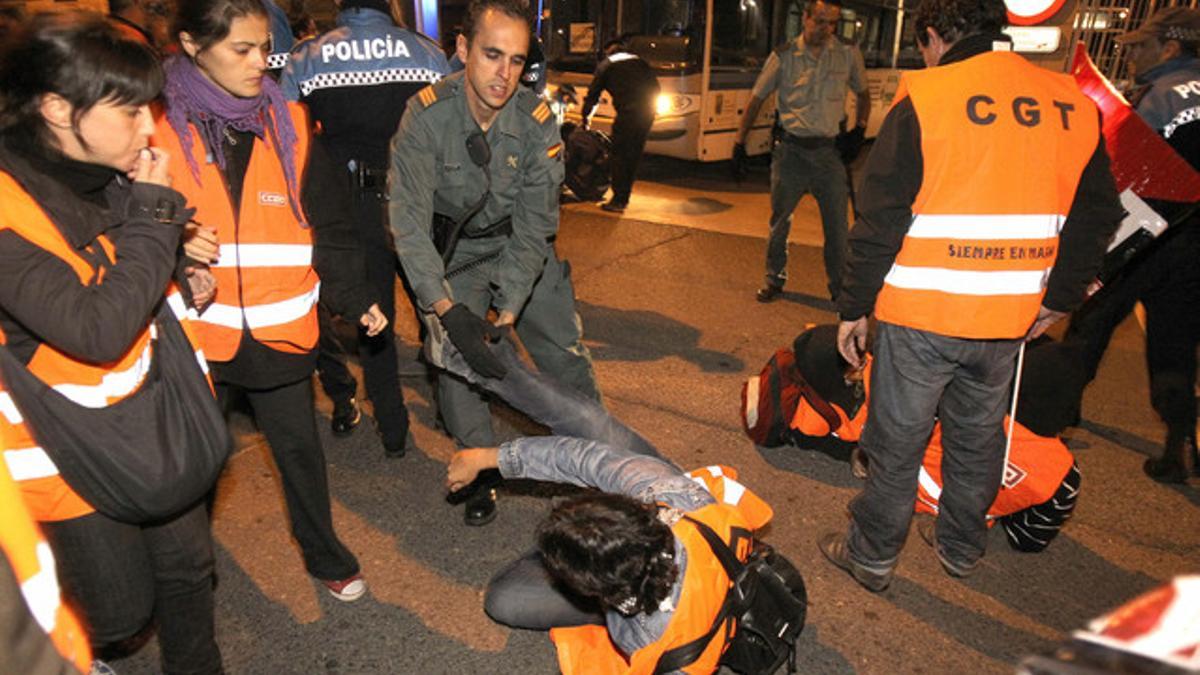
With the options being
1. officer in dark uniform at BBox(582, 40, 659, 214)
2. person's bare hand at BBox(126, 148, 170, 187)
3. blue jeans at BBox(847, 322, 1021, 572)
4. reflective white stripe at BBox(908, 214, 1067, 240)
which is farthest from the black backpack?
officer in dark uniform at BBox(582, 40, 659, 214)

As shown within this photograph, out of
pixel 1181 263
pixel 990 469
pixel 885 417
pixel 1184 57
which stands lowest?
pixel 990 469

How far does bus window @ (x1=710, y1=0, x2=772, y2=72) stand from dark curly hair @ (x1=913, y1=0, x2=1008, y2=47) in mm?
6751

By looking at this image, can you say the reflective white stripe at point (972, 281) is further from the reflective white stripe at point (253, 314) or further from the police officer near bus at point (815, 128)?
the police officer near bus at point (815, 128)

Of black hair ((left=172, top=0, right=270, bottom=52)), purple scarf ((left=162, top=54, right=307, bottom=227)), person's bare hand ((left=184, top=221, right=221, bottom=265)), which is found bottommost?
person's bare hand ((left=184, top=221, right=221, bottom=265))

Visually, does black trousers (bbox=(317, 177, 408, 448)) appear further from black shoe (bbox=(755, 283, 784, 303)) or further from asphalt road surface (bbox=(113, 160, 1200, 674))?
black shoe (bbox=(755, 283, 784, 303))

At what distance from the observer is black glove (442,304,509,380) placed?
8.96 feet

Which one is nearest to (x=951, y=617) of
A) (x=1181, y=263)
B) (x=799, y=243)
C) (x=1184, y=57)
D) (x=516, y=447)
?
(x=516, y=447)

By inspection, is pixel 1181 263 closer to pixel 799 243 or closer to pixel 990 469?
pixel 990 469

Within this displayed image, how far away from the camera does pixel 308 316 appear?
94.8 inches

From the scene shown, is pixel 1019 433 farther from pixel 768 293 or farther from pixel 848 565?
pixel 768 293

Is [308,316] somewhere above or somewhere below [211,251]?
below

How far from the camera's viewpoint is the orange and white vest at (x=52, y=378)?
59.4 inches

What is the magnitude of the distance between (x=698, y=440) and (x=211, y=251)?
249 centimetres

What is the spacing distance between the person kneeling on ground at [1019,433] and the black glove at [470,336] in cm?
142
